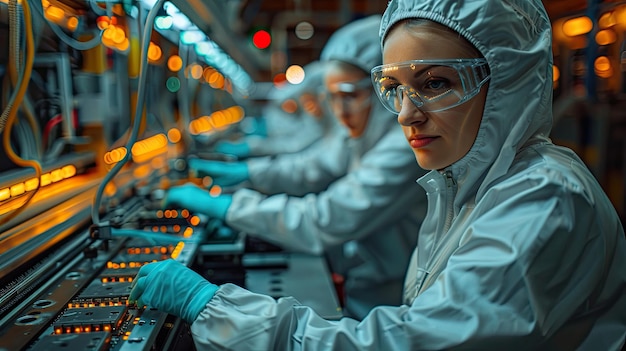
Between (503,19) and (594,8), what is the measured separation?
3.31 m

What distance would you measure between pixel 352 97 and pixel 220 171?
1.00m

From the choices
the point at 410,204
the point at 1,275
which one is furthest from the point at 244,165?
the point at 1,275

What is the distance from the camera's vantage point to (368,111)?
243 cm

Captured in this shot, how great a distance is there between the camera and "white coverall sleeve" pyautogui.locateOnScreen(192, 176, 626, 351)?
0.90 metres

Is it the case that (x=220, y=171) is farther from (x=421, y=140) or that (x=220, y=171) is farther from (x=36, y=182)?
(x=421, y=140)

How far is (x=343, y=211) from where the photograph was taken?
200 cm

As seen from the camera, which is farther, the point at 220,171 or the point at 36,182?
the point at 220,171

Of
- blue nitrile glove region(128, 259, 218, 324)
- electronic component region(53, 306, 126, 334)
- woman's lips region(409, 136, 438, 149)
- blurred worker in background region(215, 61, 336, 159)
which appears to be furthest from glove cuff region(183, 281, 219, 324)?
blurred worker in background region(215, 61, 336, 159)

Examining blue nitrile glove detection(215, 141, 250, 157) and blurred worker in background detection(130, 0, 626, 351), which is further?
blue nitrile glove detection(215, 141, 250, 157)

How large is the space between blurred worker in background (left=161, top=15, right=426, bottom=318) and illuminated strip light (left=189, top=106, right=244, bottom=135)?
49.4 inches

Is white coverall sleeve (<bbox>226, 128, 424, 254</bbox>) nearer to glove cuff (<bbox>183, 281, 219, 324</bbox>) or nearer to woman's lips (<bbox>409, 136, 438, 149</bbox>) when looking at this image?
woman's lips (<bbox>409, 136, 438, 149</bbox>)

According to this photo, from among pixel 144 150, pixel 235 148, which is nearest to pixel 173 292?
pixel 144 150

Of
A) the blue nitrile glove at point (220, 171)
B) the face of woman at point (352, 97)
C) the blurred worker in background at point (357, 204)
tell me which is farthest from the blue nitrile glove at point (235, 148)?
the face of woman at point (352, 97)

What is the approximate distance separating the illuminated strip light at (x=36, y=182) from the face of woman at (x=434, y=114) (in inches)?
40.2
